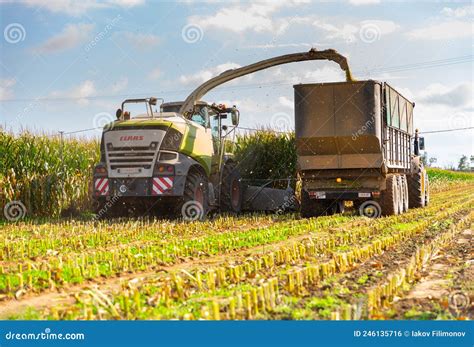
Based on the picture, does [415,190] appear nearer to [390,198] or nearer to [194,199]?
[390,198]

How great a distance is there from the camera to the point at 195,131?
1423 centimetres

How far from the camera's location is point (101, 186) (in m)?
13.7

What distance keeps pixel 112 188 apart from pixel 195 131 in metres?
2.25

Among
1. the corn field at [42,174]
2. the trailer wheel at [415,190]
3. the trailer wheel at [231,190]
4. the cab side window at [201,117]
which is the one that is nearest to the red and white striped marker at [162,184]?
the cab side window at [201,117]

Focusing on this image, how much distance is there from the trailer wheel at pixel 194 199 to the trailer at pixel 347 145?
7.83 feet

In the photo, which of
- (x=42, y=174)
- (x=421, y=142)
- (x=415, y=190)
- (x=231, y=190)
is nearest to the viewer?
(x=231, y=190)

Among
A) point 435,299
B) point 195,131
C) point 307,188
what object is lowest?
point 435,299

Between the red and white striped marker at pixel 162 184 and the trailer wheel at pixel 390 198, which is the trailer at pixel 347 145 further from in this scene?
the red and white striped marker at pixel 162 184

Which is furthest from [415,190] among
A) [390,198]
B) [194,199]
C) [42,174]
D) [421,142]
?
[42,174]

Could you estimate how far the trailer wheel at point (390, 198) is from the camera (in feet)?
47.8

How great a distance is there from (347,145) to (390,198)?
1708 millimetres

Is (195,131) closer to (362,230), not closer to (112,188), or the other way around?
(112,188)

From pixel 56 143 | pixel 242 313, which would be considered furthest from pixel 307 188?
pixel 242 313
